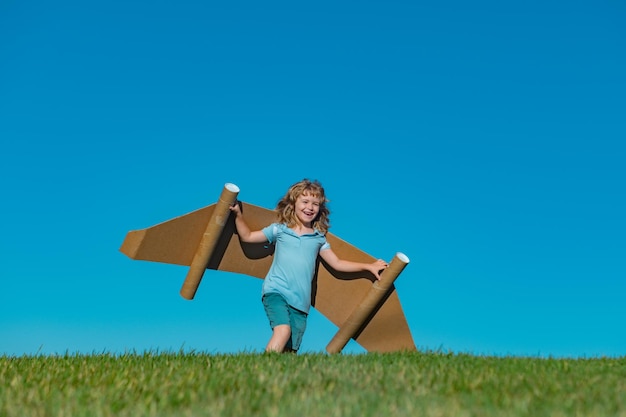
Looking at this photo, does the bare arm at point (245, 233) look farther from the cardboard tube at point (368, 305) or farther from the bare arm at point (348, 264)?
the cardboard tube at point (368, 305)

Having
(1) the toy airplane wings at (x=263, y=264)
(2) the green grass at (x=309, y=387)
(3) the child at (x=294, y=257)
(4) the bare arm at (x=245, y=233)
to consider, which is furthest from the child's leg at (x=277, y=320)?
(2) the green grass at (x=309, y=387)

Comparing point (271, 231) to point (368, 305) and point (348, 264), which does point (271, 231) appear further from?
point (368, 305)

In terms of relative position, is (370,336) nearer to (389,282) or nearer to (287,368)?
(389,282)

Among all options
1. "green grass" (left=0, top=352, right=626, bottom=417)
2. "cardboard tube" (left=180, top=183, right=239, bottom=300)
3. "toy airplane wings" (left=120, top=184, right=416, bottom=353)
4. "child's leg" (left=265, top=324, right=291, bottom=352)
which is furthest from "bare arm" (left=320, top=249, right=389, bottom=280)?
"green grass" (left=0, top=352, right=626, bottom=417)

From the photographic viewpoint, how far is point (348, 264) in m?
8.05

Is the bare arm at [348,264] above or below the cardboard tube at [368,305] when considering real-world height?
above

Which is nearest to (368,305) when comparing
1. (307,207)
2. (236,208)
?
(307,207)

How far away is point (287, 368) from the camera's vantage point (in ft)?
16.1

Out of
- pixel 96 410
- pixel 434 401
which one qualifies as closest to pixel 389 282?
pixel 434 401

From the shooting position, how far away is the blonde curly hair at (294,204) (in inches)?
309

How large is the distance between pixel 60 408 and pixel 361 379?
1834 millimetres

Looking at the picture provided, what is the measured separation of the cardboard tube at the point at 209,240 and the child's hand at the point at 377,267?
1865 millimetres

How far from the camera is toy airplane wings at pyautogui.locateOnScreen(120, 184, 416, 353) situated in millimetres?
7680

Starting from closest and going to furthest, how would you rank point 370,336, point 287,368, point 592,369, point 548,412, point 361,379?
point 548,412, point 361,379, point 287,368, point 592,369, point 370,336
